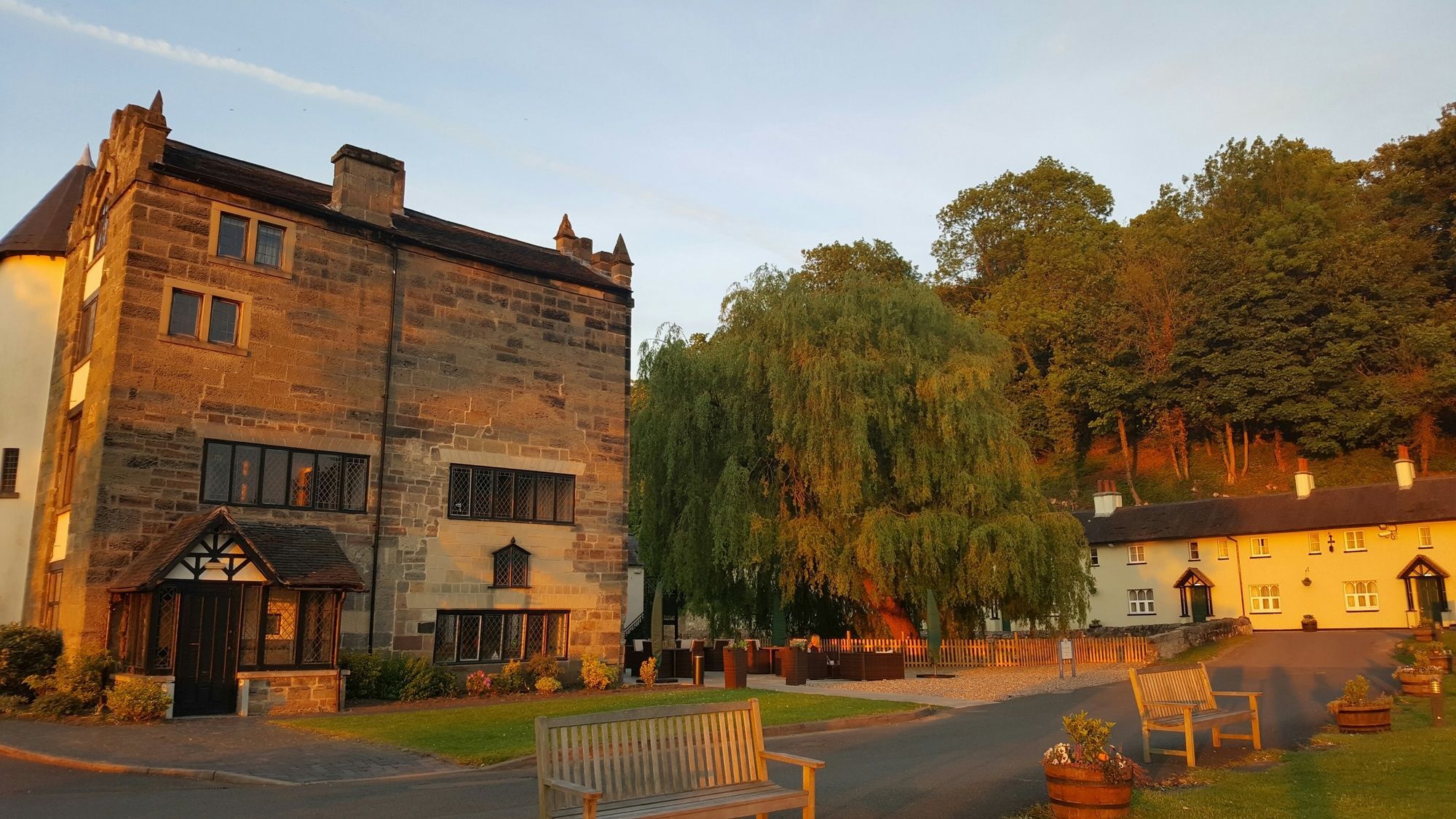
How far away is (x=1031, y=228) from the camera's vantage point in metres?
75.9

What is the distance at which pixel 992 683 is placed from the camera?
24.4 meters

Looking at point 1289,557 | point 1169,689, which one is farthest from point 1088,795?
point 1289,557

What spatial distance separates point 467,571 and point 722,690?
6349 mm

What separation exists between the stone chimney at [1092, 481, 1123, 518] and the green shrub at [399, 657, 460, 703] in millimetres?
42685

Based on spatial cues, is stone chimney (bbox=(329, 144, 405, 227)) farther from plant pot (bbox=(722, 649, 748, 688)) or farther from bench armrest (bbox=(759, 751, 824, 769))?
bench armrest (bbox=(759, 751, 824, 769))

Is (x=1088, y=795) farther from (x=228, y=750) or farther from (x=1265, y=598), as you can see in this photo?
(x=1265, y=598)

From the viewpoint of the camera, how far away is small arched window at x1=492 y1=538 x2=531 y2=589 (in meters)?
23.0

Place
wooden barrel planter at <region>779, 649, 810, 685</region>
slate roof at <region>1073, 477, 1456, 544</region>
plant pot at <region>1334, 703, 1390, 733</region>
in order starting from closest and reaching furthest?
plant pot at <region>1334, 703, 1390, 733</region> → wooden barrel planter at <region>779, 649, 810, 685</region> → slate roof at <region>1073, 477, 1456, 544</region>

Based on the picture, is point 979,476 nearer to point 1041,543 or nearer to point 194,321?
point 1041,543

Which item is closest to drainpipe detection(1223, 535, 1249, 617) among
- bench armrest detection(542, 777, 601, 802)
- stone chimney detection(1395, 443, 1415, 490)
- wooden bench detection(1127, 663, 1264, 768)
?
stone chimney detection(1395, 443, 1415, 490)

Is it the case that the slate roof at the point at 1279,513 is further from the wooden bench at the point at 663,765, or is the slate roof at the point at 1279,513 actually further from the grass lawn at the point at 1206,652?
the wooden bench at the point at 663,765

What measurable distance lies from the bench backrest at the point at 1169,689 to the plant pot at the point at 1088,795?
3040 millimetres

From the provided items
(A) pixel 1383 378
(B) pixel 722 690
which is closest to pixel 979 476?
(B) pixel 722 690

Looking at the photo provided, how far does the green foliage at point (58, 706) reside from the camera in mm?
16578
